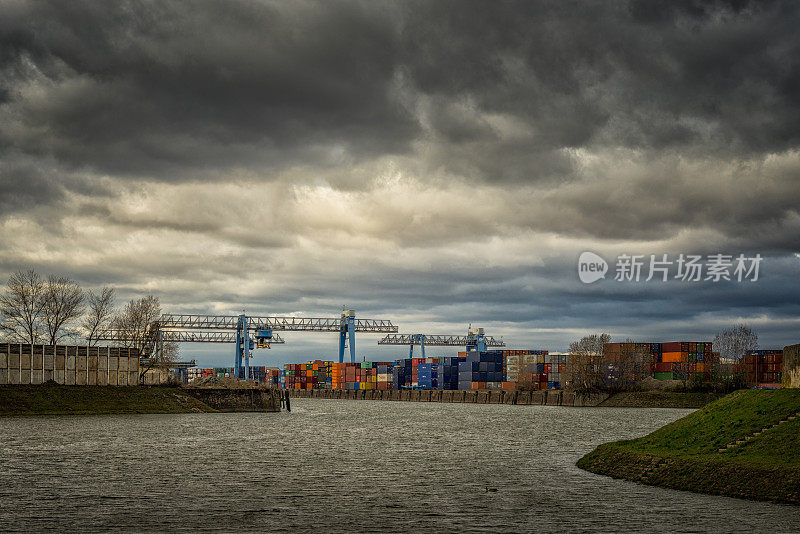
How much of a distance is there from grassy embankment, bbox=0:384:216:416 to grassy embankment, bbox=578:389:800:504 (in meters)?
77.4

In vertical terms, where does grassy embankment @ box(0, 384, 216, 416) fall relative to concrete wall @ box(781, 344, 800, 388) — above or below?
below

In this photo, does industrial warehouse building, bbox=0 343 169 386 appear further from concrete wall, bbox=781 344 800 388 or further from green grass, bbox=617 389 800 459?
concrete wall, bbox=781 344 800 388

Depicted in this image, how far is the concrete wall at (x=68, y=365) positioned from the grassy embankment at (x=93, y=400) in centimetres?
392

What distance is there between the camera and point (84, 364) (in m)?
119

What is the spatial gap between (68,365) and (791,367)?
3896 inches

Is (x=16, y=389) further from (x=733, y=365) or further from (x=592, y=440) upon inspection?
(x=733, y=365)

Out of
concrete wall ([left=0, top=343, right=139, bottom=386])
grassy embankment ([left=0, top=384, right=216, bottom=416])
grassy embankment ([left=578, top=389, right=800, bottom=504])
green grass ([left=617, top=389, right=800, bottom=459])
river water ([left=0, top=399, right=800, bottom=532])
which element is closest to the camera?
river water ([left=0, top=399, right=800, bottom=532])

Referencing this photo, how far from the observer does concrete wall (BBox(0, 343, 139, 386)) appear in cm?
11025

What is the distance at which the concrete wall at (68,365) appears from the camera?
110250mm

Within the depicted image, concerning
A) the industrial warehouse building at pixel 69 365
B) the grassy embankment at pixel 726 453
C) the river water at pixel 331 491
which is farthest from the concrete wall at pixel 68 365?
the grassy embankment at pixel 726 453

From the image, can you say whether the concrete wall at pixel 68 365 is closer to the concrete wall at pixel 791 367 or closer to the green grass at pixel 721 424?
the green grass at pixel 721 424

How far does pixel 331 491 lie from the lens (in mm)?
35688

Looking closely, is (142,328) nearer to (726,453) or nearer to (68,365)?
(68,365)

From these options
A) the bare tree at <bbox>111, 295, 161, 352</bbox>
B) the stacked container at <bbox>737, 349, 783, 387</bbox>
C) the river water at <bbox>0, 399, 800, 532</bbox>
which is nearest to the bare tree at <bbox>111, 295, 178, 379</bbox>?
the bare tree at <bbox>111, 295, 161, 352</bbox>
